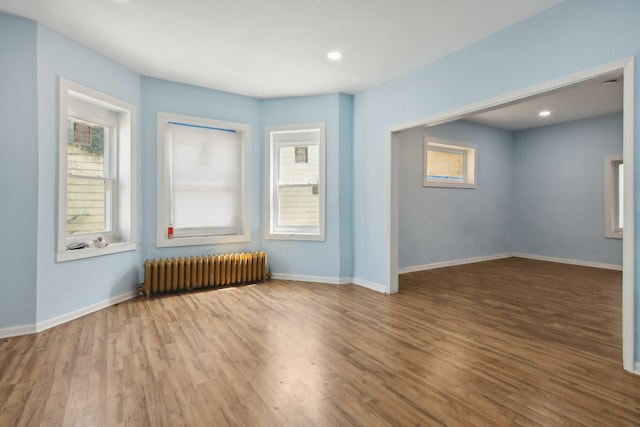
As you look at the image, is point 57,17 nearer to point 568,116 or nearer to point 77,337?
point 77,337

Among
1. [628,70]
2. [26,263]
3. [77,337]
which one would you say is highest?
[628,70]

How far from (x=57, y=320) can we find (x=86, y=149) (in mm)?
1933

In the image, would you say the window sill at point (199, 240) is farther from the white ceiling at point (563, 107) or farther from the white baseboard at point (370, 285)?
the white ceiling at point (563, 107)

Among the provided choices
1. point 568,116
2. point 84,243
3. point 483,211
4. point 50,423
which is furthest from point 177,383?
point 568,116

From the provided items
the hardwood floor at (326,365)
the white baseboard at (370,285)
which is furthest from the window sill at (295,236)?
the hardwood floor at (326,365)

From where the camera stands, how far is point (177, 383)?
214 cm

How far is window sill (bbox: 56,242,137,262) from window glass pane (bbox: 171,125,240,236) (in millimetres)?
730

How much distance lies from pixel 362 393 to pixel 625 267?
212cm

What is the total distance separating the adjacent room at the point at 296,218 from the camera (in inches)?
83.9

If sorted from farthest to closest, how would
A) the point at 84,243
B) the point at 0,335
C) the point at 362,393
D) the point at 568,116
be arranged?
the point at 568,116, the point at 84,243, the point at 0,335, the point at 362,393

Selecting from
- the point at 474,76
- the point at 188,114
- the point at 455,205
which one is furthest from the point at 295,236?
the point at 455,205

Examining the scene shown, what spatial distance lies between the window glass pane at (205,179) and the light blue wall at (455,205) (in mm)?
2848

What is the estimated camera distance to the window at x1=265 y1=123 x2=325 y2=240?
5.11m

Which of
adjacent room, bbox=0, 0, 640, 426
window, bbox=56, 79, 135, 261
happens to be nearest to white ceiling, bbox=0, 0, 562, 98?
adjacent room, bbox=0, 0, 640, 426
